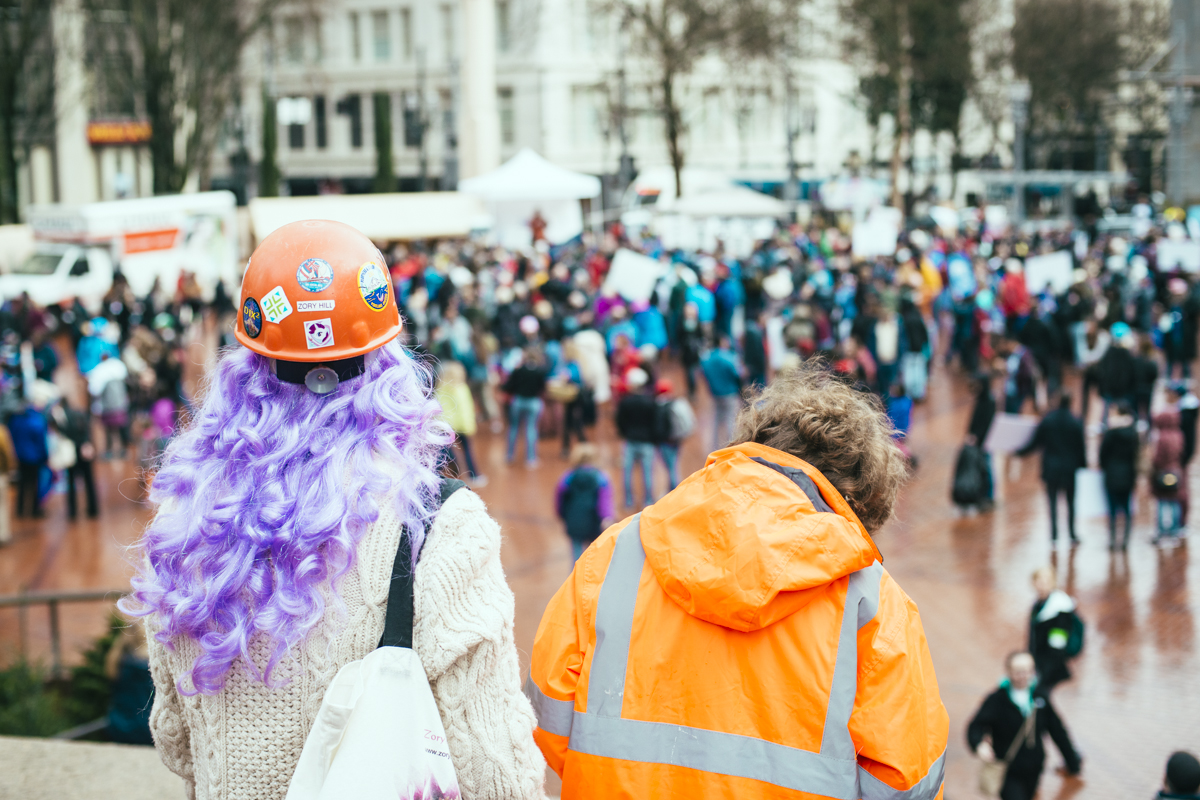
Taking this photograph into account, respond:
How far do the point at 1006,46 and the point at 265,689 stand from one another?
52045 mm

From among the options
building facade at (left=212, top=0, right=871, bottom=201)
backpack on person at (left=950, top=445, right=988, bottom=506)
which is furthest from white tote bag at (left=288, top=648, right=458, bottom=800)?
building facade at (left=212, top=0, right=871, bottom=201)

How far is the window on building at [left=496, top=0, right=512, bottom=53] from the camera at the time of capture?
5453 cm

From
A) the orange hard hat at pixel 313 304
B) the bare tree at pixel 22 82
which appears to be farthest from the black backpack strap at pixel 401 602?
the bare tree at pixel 22 82

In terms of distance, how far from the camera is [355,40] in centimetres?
5966

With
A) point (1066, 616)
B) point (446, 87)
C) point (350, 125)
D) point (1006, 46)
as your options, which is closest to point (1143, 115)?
point (1006, 46)

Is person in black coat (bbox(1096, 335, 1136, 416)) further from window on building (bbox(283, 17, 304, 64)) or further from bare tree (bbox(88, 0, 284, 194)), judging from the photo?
window on building (bbox(283, 17, 304, 64))

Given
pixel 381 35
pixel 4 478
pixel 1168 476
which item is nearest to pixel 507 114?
pixel 381 35

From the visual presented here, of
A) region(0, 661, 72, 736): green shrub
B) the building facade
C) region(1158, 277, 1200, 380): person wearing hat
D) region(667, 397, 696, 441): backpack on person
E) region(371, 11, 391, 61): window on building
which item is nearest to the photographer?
region(0, 661, 72, 736): green shrub

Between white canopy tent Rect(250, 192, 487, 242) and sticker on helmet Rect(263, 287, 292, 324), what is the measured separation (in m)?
30.7

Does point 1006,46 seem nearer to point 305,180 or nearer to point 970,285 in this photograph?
point 970,285

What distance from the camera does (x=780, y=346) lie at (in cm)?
1788

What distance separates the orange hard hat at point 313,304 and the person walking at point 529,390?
1279 centimetres

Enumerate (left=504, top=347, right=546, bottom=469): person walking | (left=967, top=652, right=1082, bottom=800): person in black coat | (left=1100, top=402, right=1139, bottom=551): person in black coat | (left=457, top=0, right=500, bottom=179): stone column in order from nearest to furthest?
(left=967, top=652, right=1082, bottom=800): person in black coat < (left=1100, top=402, right=1139, bottom=551): person in black coat < (left=504, top=347, right=546, bottom=469): person walking < (left=457, top=0, right=500, bottom=179): stone column

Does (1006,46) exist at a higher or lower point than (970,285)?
higher
